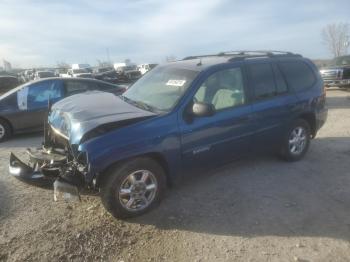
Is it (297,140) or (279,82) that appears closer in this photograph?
(279,82)

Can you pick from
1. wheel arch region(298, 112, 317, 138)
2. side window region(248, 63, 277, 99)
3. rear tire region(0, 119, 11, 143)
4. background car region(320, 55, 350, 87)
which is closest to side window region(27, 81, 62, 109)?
rear tire region(0, 119, 11, 143)

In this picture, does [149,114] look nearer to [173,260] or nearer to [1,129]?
[173,260]

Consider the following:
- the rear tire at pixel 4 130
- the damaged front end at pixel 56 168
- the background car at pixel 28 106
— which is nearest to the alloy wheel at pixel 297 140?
the damaged front end at pixel 56 168

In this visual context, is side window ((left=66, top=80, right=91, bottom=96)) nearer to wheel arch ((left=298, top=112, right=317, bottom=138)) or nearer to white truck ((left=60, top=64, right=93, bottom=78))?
wheel arch ((left=298, top=112, right=317, bottom=138))

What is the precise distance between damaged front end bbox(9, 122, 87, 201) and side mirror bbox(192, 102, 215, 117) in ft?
4.62

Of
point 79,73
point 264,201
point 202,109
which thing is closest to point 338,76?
point 264,201

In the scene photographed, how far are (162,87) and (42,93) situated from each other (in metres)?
4.46

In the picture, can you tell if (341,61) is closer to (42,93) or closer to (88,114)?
(42,93)

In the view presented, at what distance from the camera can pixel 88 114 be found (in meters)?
3.70

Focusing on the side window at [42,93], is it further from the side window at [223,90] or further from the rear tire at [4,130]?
the side window at [223,90]

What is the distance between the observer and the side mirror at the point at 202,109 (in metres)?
3.77

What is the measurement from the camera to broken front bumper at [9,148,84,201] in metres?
3.38

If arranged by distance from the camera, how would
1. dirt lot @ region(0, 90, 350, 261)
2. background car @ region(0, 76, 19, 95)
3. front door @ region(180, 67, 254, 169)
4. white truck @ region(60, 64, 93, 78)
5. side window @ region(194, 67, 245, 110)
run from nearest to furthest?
dirt lot @ region(0, 90, 350, 261)
front door @ region(180, 67, 254, 169)
side window @ region(194, 67, 245, 110)
background car @ region(0, 76, 19, 95)
white truck @ region(60, 64, 93, 78)

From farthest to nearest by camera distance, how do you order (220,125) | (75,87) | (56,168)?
(75,87) → (220,125) → (56,168)
